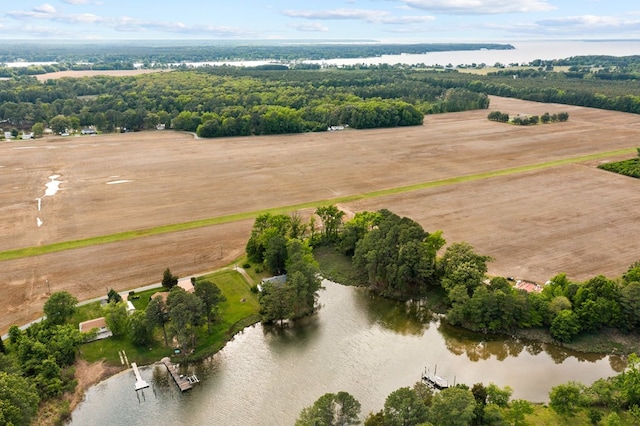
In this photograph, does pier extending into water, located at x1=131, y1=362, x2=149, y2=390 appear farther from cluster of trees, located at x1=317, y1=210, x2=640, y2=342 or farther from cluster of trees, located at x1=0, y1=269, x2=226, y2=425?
cluster of trees, located at x1=317, y1=210, x2=640, y2=342

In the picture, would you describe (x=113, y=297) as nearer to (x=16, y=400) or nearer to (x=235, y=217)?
(x=16, y=400)

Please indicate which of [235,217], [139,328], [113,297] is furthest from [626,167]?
[113,297]

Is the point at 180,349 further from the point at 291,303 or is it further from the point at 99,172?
the point at 99,172

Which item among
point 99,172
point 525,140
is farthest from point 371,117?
point 99,172

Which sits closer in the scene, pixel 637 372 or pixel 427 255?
pixel 637 372

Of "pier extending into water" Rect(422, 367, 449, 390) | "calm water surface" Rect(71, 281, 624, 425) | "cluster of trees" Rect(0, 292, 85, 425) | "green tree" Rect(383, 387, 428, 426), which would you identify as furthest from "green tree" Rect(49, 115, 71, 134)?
"green tree" Rect(383, 387, 428, 426)

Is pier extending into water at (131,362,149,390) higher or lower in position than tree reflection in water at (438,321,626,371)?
lower
